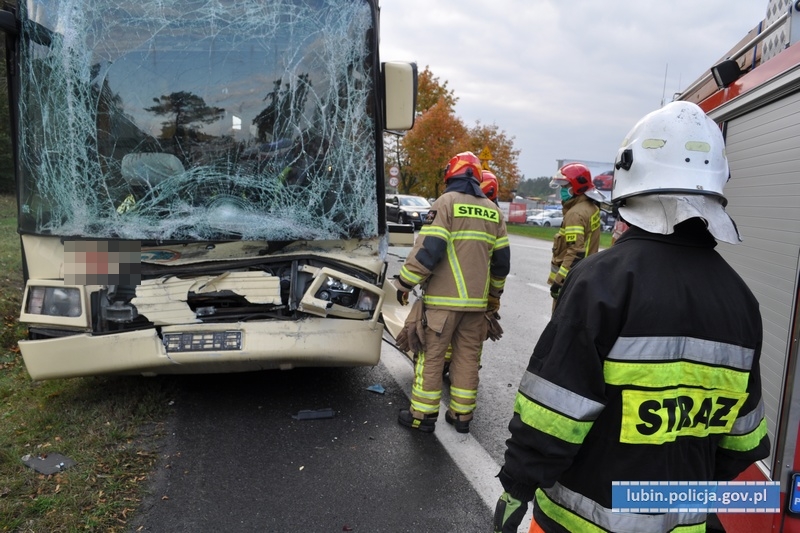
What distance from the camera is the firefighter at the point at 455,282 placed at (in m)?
3.64

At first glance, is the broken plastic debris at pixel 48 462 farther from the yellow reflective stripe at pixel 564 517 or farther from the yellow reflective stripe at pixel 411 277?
the yellow reflective stripe at pixel 564 517

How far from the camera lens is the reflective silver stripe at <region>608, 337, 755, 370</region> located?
4.45 ft

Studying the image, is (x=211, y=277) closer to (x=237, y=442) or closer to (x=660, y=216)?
(x=237, y=442)

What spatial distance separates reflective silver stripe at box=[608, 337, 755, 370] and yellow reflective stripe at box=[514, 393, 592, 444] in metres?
0.19

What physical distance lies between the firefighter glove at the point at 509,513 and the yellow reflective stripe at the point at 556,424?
0.79ft

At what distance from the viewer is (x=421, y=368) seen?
3.76 meters

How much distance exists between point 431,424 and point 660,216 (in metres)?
2.66

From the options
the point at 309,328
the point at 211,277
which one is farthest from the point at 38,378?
the point at 309,328

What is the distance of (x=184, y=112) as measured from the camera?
3.62 meters

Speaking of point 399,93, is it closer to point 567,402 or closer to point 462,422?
point 462,422

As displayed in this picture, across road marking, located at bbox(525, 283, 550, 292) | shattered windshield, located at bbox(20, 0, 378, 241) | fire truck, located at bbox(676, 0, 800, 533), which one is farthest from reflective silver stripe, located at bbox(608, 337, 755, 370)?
road marking, located at bbox(525, 283, 550, 292)

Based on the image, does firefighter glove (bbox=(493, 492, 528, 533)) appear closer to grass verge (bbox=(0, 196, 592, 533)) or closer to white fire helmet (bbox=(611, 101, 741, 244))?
white fire helmet (bbox=(611, 101, 741, 244))

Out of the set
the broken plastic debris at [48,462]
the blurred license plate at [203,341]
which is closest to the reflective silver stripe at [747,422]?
the blurred license plate at [203,341]

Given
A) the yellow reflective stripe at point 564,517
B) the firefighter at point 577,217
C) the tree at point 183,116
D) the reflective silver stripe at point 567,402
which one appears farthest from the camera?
the firefighter at point 577,217
